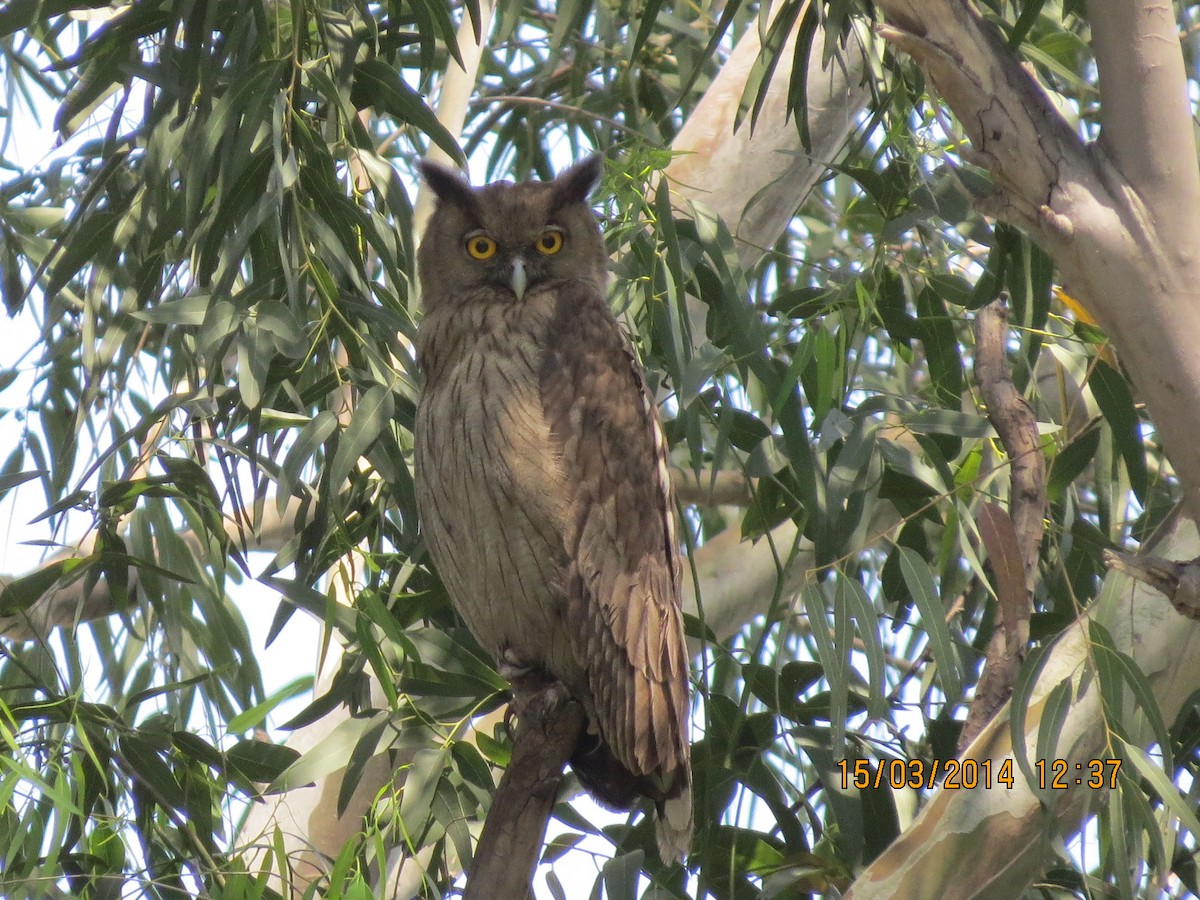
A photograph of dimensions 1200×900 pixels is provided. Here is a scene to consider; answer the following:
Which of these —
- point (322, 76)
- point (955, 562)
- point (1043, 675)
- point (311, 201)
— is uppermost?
point (322, 76)

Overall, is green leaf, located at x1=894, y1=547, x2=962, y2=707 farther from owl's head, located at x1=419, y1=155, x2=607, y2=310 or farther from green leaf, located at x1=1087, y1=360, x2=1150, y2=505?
owl's head, located at x1=419, y1=155, x2=607, y2=310

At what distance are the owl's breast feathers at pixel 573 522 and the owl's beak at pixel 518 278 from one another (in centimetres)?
8

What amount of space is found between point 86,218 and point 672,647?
130 cm

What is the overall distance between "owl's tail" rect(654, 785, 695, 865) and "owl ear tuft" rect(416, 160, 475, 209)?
44.6 inches

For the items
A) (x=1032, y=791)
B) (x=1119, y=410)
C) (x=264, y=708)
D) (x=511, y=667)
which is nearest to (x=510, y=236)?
(x=511, y=667)

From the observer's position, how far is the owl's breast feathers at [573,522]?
2105mm

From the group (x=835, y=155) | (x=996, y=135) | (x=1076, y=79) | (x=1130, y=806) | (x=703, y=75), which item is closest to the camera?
(x=996, y=135)

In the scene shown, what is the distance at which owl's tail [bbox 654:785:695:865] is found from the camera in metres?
2.05

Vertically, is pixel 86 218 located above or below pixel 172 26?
below

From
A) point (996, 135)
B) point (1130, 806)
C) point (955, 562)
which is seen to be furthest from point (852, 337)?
point (1130, 806)

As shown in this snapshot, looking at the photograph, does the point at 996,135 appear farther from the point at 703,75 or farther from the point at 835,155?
the point at 703,75

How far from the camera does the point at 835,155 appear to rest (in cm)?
312
